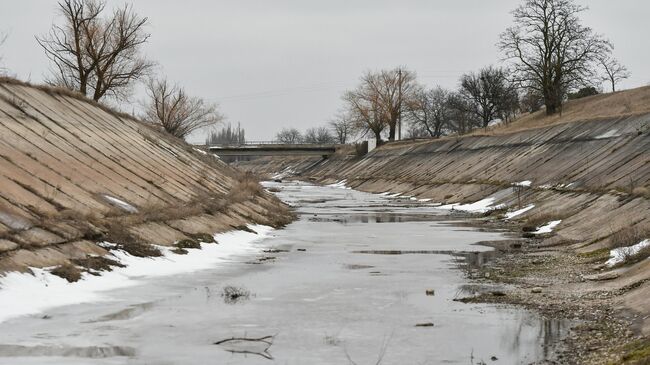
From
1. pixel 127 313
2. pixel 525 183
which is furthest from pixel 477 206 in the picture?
pixel 127 313

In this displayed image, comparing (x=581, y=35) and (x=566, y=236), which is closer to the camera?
(x=566, y=236)

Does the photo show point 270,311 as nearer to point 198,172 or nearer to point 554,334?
point 554,334

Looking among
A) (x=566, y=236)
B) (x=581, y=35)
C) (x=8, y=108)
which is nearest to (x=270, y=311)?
(x=566, y=236)

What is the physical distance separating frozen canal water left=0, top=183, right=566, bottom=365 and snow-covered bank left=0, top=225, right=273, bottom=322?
1.17ft

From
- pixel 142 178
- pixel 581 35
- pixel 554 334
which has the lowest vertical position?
pixel 554 334

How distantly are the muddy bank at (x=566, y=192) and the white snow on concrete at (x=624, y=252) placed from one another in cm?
26

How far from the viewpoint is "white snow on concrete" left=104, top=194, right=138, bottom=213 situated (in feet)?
72.0

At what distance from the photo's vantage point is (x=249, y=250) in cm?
2250

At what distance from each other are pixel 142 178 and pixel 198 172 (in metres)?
8.73

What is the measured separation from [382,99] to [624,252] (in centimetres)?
9423

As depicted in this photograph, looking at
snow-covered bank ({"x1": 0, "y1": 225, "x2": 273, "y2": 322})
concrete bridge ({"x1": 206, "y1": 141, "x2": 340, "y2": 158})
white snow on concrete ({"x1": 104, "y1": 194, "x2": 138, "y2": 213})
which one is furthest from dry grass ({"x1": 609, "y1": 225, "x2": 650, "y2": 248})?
concrete bridge ({"x1": 206, "y1": 141, "x2": 340, "y2": 158})

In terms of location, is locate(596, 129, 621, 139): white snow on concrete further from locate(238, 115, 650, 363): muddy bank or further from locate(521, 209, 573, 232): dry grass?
locate(521, 209, 573, 232): dry grass

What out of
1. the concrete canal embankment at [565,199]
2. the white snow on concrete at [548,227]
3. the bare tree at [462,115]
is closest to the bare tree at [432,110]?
the bare tree at [462,115]

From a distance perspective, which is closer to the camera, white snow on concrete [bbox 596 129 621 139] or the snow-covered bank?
the snow-covered bank
